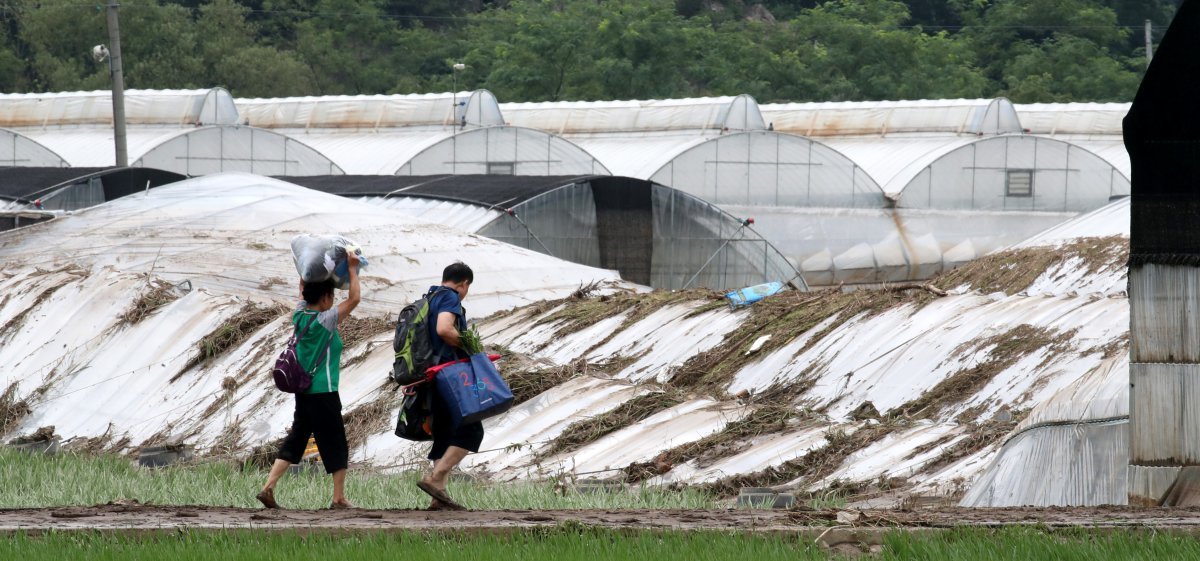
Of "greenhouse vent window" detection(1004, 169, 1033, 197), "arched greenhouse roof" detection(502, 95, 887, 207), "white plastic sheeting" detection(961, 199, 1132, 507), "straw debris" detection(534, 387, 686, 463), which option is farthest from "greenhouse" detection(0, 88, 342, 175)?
"white plastic sheeting" detection(961, 199, 1132, 507)

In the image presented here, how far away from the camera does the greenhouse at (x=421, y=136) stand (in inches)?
1318

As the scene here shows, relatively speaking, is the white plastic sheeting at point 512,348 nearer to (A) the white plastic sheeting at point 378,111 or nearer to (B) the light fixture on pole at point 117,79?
(B) the light fixture on pole at point 117,79

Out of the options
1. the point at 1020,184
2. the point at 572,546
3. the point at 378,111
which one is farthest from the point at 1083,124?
the point at 572,546

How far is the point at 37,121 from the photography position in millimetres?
42125

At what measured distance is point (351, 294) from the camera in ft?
24.6

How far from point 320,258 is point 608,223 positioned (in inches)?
691

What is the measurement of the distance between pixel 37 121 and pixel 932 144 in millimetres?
22913

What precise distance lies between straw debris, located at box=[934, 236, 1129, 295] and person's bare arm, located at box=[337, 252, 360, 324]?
15.1 meters

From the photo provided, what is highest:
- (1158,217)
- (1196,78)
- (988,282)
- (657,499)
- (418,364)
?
(1196,78)

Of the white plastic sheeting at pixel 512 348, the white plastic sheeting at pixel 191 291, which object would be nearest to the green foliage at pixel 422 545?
the white plastic sheeting at pixel 512 348

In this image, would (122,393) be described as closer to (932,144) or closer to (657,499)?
(657,499)

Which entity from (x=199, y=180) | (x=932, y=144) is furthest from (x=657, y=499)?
(x=932, y=144)

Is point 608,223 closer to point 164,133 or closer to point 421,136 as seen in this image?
point 421,136

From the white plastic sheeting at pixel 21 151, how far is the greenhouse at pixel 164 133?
0.63m
